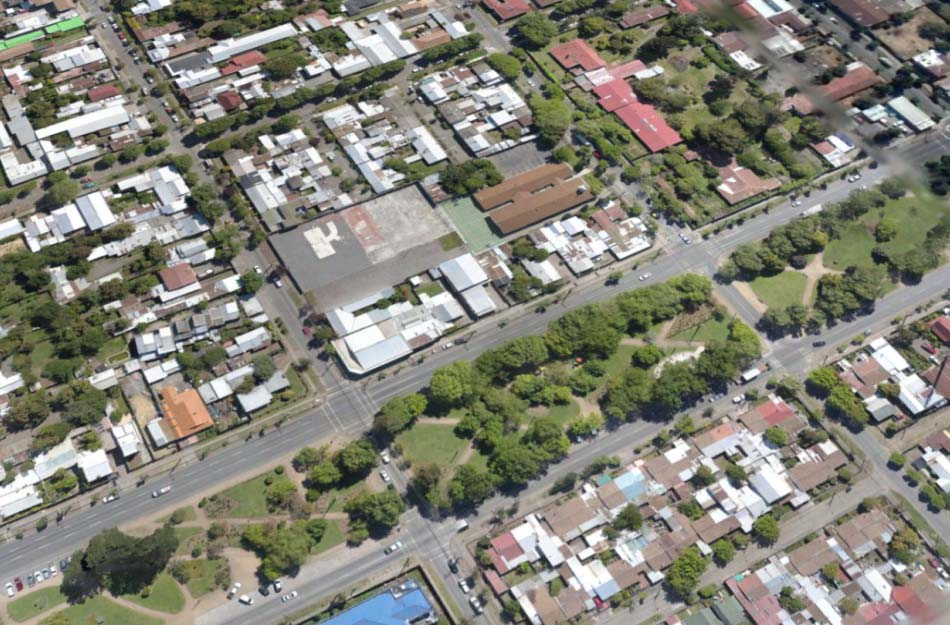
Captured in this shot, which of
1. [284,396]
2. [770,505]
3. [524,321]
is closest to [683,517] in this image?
[770,505]

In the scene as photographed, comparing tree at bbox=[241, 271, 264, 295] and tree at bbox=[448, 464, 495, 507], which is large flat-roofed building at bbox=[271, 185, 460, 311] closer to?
tree at bbox=[241, 271, 264, 295]

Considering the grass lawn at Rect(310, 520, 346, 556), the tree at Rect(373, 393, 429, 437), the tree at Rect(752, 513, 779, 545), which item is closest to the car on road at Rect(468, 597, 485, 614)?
the grass lawn at Rect(310, 520, 346, 556)

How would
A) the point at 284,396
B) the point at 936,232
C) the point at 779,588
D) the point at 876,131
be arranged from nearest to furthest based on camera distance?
the point at 779,588, the point at 284,396, the point at 936,232, the point at 876,131

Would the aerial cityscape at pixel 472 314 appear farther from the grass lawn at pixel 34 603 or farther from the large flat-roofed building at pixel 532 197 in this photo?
the large flat-roofed building at pixel 532 197

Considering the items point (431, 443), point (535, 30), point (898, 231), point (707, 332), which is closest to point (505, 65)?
point (535, 30)

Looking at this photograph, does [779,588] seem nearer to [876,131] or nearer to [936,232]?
[936,232]

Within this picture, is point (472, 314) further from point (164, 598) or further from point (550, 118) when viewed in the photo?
point (164, 598)
